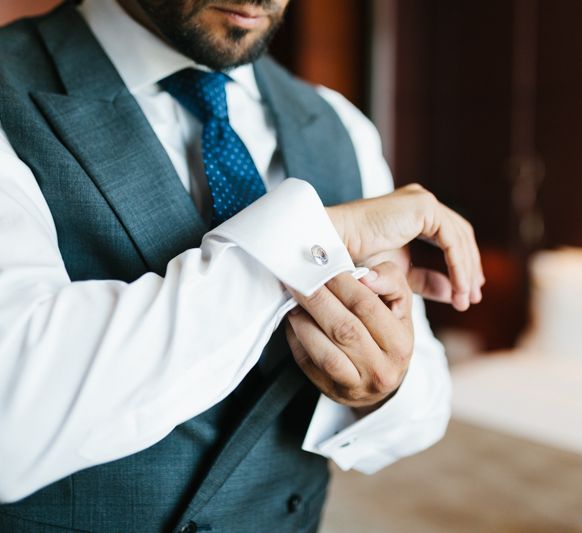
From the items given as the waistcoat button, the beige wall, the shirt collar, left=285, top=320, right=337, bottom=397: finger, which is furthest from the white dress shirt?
the beige wall

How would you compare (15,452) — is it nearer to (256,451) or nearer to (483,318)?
(256,451)

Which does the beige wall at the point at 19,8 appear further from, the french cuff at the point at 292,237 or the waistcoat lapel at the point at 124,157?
the french cuff at the point at 292,237

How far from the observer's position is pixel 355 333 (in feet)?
2.45

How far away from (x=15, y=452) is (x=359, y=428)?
1.64ft

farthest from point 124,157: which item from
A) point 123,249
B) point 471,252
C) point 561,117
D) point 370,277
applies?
point 561,117

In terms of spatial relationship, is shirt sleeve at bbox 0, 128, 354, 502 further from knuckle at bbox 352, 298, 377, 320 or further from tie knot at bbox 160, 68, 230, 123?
tie knot at bbox 160, 68, 230, 123

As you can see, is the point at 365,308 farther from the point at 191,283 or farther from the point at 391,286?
the point at 191,283

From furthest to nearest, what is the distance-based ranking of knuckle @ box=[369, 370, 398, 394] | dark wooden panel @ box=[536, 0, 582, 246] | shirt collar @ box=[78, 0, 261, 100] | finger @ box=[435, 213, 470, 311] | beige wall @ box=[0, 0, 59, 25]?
dark wooden panel @ box=[536, 0, 582, 246] → beige wall @ box=[0, 0, 59, 25] → shirt collar @ box=[78, 0, 261, 100] → finger @ box=[435, 213, 470, 311] → knuckle @ box=[369, 370, 398, 394]

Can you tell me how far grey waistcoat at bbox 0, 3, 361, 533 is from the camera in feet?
2.89

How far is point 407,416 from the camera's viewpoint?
3.32 feet

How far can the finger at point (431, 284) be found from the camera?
0.98m

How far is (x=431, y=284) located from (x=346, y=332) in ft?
0.97

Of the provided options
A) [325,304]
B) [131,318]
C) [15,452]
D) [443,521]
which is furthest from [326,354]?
[443,521]

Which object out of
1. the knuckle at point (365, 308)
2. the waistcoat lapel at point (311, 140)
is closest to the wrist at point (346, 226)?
the knuckle at point (365, 308)
